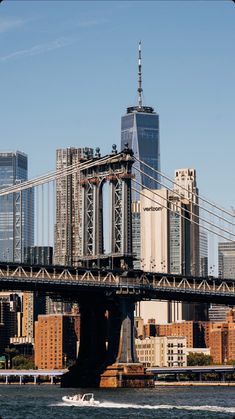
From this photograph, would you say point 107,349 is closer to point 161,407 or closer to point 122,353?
point 122,353

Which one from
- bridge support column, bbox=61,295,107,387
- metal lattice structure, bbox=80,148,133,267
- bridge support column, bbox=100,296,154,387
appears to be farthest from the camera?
bridge support column, bbox=61,295,107,387

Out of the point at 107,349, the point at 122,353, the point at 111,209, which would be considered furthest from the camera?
the point at 107,349

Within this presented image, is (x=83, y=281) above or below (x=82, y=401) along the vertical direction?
above

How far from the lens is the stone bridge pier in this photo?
175 meters

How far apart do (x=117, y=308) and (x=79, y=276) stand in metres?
6.20

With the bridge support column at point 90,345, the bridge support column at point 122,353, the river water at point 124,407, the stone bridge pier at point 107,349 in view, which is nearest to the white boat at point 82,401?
the river water at point 124,407

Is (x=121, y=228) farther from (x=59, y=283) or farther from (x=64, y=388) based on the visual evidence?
(x=64, y=388)

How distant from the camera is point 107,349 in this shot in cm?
Answer: 18162

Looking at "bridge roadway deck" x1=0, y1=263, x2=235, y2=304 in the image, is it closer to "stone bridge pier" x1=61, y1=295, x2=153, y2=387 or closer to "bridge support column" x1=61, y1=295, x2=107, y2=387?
"stone bridge pier" x1=61, y1=295, x2=153, y2=387

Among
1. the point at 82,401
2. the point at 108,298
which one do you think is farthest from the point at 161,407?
the point at 108,298

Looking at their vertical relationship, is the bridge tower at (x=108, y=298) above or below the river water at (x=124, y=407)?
above

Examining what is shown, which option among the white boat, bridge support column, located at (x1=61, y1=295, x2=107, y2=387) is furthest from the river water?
bridge support column, located at (x1=61, y1=295, x2=107, y2=387)

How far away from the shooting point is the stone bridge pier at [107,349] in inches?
6880

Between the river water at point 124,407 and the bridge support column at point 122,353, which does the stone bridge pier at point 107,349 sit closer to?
the bridge support column at point 122,353
